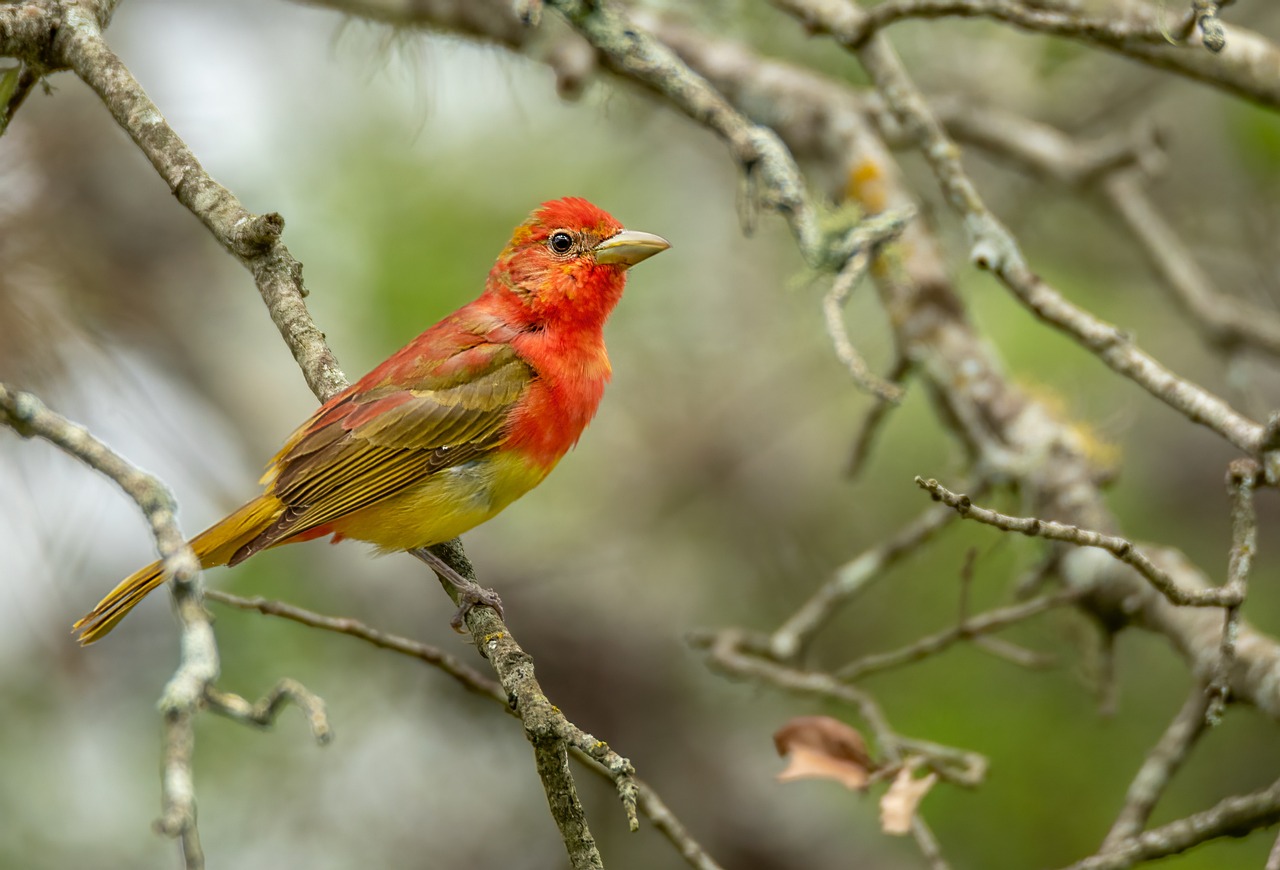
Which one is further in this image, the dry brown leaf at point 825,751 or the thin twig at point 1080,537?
the dry brown leaf at point 825,751

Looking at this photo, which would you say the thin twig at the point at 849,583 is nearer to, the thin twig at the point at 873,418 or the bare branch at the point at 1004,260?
the thin twig at the point at 873,418

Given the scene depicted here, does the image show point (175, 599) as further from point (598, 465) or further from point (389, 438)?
point (598, 465)

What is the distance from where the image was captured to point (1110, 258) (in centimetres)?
611

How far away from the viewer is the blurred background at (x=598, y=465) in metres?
4.40

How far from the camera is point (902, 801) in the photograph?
2.75m

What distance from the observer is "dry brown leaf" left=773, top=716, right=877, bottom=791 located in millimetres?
2826

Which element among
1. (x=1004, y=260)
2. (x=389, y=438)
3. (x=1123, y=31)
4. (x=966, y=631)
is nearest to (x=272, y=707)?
(x=389, y=438)

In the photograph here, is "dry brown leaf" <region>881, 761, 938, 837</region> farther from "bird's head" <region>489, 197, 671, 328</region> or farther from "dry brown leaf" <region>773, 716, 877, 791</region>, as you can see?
"bird's head" <region>489, 197, 671, 328</region>

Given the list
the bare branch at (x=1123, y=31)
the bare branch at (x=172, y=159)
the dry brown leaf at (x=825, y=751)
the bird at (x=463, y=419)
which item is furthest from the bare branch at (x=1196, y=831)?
the bare branch at (x=172, y=159)

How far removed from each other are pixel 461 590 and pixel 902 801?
1.12m

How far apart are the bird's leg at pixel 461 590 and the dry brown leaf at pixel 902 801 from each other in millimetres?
967

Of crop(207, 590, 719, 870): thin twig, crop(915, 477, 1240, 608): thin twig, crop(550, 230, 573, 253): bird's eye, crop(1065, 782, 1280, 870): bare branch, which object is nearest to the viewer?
crop(915, 477, 1240, 608): thin twig

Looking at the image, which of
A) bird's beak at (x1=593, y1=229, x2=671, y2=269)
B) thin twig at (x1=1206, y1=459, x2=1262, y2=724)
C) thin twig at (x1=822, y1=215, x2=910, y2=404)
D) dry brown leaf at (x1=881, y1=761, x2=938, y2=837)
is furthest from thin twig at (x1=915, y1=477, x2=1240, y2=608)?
bird's beak at (x1=593, y1=229, x2=671, y2=269)

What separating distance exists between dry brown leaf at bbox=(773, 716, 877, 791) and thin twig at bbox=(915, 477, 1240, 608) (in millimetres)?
772
